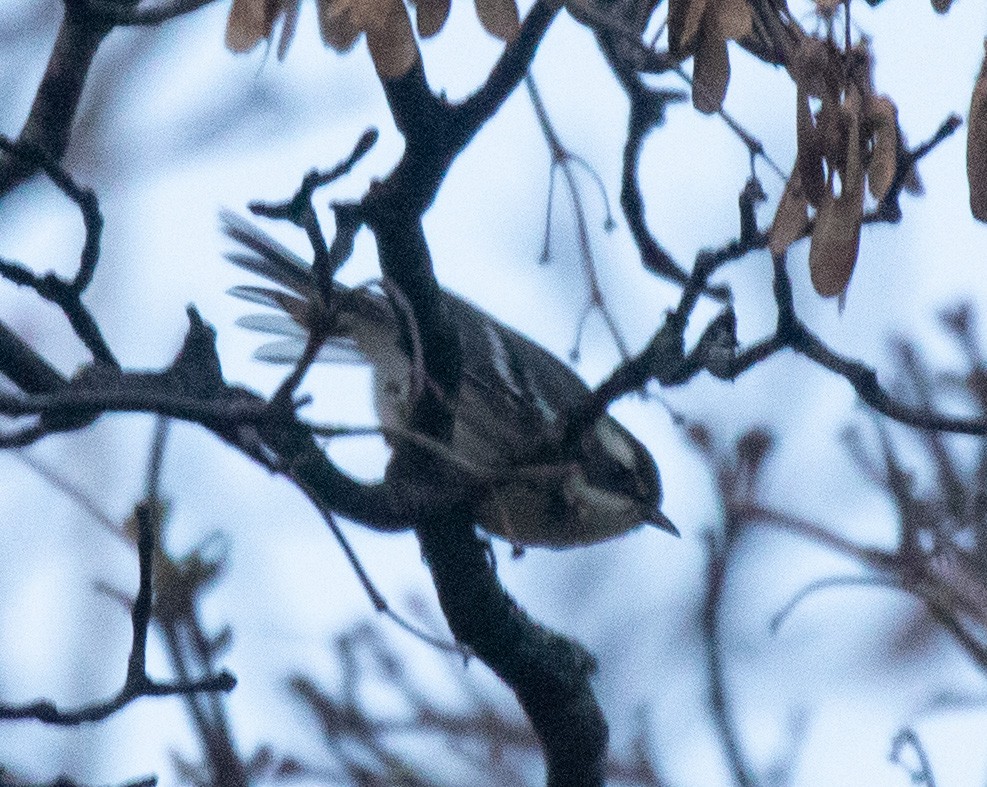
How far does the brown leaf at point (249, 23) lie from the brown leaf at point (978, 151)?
3.06ft

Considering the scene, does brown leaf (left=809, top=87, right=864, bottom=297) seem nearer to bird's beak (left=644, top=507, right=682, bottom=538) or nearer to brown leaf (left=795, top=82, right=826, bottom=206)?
brown leaf (left=795, top=82, right=826, bottom=206)

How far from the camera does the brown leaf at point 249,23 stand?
6.26 ft

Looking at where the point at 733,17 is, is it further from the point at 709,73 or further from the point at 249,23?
the point at 249,23

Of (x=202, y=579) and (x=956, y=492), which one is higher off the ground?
(x=956, y=492)

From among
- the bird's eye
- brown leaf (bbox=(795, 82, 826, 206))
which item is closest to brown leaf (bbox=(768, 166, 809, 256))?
brown leaf (bbox=(795, 82, 826, 206))

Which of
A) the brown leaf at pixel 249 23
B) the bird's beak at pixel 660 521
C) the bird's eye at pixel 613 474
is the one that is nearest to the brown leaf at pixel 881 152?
the brown leaf at pixel 249 23

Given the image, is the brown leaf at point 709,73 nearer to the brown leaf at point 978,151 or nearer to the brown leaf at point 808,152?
the brown leaf at point 808,152

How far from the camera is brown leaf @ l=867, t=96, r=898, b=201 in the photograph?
2002mm

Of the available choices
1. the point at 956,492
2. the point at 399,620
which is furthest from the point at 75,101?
the point at 956,492

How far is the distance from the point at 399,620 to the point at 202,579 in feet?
2.49

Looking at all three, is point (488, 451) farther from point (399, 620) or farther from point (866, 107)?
point (866, 107)

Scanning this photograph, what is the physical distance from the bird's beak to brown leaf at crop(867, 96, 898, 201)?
2.92 m

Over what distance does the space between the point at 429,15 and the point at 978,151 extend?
2.44 ft

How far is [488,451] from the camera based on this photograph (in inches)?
148
